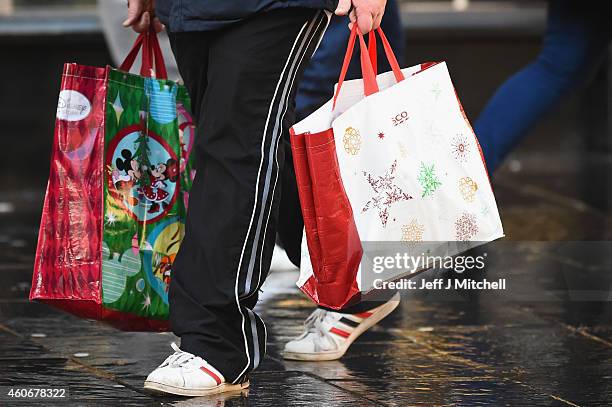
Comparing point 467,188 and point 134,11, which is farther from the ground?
point 134,11

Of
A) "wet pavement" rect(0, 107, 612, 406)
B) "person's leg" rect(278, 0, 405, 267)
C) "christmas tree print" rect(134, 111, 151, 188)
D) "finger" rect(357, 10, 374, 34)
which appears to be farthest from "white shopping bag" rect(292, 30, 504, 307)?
"person's leg" rect(278, 0, 405, 267)

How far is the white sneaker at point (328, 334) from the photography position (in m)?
4.05

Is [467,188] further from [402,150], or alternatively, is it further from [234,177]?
[234,177]

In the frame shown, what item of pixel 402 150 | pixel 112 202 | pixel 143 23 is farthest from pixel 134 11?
pixel 402 150

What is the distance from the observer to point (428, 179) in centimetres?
344

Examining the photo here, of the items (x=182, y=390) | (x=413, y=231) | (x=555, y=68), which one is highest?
(x=555, y=68)

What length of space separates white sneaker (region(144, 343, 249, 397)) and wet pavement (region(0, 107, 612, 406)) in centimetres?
3

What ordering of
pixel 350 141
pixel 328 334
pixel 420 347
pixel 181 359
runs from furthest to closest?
pixel 420 347 < pixel 328 334 < pixel 181 359 < pixel 350 141

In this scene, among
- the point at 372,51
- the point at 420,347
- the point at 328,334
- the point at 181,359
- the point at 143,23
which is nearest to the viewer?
the point at 181,359

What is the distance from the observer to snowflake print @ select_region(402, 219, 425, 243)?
343cm

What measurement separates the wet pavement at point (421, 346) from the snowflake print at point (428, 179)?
0.55 m

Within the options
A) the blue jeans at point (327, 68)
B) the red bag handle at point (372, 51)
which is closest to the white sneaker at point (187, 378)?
the red bag handle at point (372, 51)

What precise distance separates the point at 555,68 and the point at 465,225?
98.8 inches

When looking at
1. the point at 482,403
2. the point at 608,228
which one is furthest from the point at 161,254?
the point at 608,228
